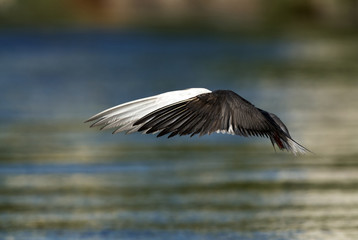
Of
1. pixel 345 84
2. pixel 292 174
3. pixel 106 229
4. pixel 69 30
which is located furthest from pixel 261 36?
pixel 106 229

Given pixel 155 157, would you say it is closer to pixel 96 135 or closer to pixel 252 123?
pixel 96 135

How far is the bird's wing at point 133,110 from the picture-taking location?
9.76 m

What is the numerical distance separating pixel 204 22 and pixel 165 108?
5742cm

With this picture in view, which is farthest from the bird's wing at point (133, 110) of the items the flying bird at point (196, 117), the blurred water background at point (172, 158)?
the blurred water background at point (172, 158)

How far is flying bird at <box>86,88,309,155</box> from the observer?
30.6ft

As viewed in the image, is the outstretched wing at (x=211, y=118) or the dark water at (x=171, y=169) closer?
the outstretched wing at (x=211, y=118)

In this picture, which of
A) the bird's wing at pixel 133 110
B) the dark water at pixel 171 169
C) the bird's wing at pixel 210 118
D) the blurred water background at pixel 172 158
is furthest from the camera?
the blurred water background at pixel 172 158

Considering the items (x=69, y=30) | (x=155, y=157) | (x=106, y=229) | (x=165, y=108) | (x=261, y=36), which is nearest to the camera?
(x=165, y=108)

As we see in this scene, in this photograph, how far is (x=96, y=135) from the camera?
1917cm

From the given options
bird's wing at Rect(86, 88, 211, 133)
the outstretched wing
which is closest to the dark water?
bird's wing at Rect(86, 88, 211, 133)

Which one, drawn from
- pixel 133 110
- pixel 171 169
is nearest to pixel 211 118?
pixel 133 110

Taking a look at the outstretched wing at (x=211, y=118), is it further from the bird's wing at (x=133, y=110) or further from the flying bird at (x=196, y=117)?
the bird's wing at (x=133, y=110)

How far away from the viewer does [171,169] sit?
51.4 ft

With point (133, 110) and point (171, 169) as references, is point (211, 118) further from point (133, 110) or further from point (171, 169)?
point (171, 169)
